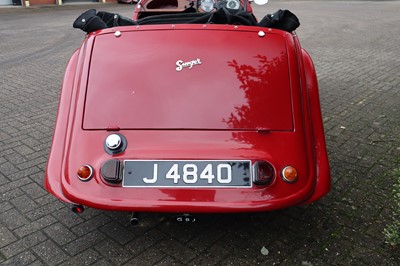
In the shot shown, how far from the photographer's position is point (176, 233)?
2.91m

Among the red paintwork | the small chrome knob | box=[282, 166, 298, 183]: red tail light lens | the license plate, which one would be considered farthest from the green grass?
the small chrome knob

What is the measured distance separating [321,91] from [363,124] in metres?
1.36

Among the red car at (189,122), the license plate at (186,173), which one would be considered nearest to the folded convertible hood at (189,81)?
the red car at (189,122)

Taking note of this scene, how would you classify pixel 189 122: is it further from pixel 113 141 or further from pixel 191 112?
pixel 113 141

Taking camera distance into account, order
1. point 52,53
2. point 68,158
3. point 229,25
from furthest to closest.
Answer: point 52,53
point 229,25
point 68,158

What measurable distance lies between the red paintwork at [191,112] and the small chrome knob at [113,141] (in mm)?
81

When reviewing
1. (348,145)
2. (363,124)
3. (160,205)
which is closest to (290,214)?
(160,205)

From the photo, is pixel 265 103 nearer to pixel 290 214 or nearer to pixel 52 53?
pixel 290 214

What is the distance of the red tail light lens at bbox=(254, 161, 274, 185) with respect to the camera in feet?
8.16

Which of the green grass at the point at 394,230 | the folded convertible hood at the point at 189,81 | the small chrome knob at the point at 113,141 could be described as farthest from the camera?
the folded convertible hood at the point at 189,81

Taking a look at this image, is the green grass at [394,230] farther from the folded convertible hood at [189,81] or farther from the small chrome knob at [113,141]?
the small chrome knob at [113,141]

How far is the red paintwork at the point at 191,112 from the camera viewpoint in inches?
98.3

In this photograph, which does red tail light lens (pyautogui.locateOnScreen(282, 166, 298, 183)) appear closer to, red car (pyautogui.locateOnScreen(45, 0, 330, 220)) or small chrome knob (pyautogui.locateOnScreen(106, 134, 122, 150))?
red car (pyautogui.locateOnScreen(45, 0, 330, 220))

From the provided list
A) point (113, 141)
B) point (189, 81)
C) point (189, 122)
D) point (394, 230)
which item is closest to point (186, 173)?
point (189, 122)
